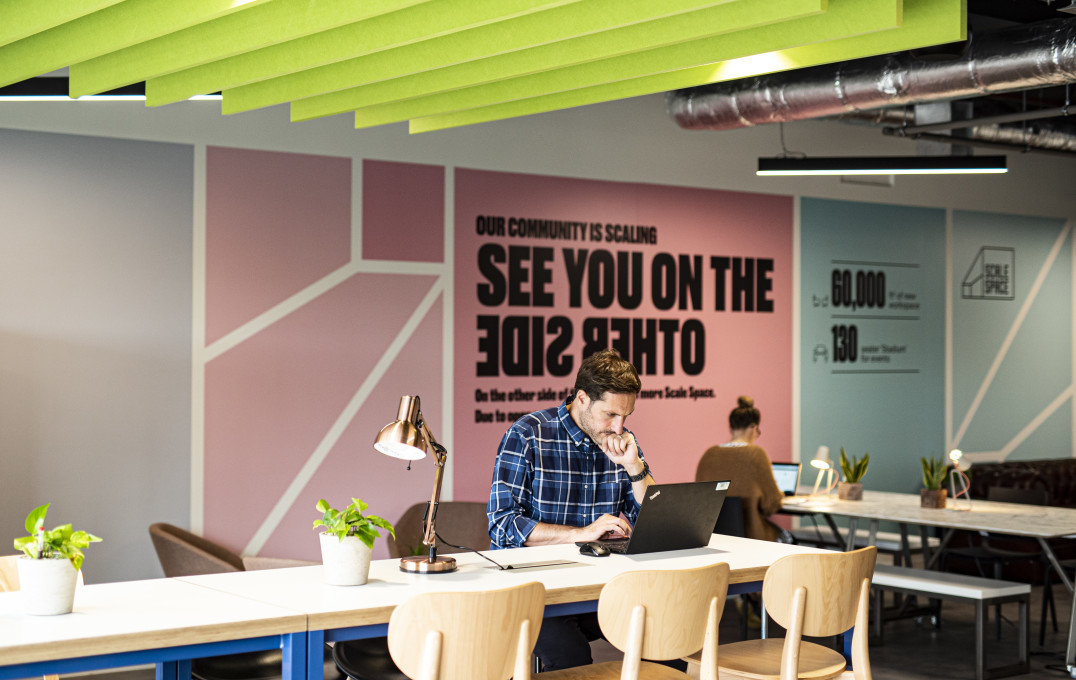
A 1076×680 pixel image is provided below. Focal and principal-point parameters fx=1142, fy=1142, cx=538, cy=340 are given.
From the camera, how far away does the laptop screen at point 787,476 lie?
25.2ft

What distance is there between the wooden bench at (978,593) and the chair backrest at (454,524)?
231cm

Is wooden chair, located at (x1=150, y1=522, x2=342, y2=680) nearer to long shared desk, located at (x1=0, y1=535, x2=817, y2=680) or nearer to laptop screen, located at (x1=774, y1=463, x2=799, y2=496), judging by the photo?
long shared desk, located at (x1=0, y1=535, x2=817, y2=680)

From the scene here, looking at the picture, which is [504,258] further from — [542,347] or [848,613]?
[848,613]

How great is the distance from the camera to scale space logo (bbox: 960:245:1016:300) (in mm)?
10164

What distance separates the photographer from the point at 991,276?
10.3 meters

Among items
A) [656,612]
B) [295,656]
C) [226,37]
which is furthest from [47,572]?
[226,37]

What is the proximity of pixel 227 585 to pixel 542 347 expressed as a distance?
14.4 feet

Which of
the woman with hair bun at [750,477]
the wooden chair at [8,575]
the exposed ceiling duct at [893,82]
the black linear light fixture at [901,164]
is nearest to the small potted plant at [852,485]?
the woman with hair bun at [750,477]

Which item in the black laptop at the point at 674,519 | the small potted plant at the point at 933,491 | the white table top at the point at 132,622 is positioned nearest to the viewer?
the white table top at the point at 132,622

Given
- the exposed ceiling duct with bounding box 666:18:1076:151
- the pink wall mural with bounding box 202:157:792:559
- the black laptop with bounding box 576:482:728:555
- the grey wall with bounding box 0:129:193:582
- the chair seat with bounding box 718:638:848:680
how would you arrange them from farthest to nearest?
the pink wall mural with bounding box 202:157:792:559
the grey wall with bounding box 0:129:193:582
the exposed ceiling duct with bounding box 666:18:1076:151
the black laptop with bounding box 576:482:728:555
the chair seat with bounding box 718:638:848:680

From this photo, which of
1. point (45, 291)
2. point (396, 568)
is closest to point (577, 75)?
point (396, 568)

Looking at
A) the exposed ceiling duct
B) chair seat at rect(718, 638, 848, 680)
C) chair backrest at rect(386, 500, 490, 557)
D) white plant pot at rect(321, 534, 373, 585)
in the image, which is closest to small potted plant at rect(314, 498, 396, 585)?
white plant pot at rect(321, 534, 373, 585)

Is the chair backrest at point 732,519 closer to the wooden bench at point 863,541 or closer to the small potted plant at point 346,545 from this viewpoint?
the wooden bench at point 863,541

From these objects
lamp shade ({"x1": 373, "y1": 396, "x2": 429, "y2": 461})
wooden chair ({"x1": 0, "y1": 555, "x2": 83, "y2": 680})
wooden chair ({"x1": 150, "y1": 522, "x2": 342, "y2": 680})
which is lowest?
wooden chair ({"x1": 150, "y1": 522, "x2": 342, "y2": 680})
